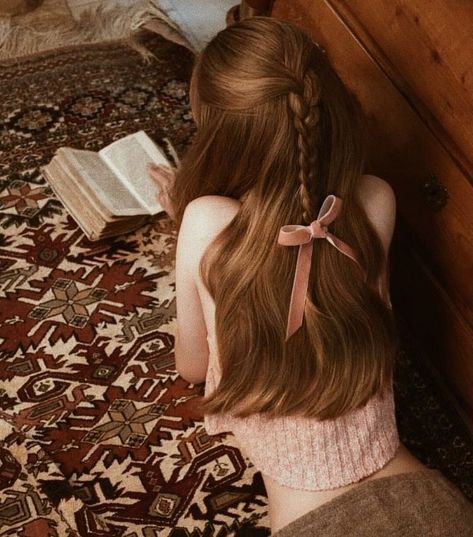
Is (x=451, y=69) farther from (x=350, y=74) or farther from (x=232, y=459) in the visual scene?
(x=232, y=459)

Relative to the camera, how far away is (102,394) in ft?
4.73

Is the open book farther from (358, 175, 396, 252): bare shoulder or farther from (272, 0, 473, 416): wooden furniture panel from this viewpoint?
(358, 175, 396, 252): bare shoulder

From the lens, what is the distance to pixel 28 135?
183 cm

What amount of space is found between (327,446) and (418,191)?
0.46 meters

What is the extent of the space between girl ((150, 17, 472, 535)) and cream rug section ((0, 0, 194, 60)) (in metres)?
1.07

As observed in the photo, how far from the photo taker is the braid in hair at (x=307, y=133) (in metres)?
0.96

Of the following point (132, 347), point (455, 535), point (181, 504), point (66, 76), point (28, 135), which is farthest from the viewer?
point (66, 76)

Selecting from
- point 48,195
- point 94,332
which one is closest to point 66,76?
point 48,195

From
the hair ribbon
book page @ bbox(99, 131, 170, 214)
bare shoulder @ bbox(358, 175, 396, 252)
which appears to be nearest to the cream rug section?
book page @ bbox(99, 131, 170, 214)

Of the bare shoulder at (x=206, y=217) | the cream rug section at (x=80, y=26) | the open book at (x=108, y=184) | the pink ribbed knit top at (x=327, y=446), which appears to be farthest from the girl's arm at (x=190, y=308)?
the cream rug section at (x=80, y=26)

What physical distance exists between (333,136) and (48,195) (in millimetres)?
885

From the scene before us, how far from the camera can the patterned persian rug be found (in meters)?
1.31

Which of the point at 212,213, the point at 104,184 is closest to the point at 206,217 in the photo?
the point at 212,213

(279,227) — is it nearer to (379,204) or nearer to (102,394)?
(379,204)
